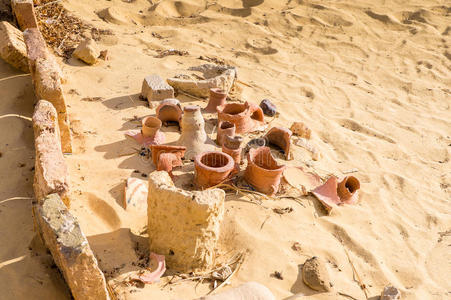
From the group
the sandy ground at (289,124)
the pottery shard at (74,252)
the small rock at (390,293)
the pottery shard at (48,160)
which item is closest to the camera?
the pottery shard at (74,252)

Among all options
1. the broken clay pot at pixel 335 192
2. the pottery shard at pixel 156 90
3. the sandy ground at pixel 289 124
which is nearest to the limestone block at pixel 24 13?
the sandy ground at pixel 289 124

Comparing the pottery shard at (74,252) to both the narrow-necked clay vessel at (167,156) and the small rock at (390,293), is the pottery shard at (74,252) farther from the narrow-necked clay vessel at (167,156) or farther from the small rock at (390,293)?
the small rock at (390,293)

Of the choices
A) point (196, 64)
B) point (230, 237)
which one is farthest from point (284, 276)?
point (196, 64)

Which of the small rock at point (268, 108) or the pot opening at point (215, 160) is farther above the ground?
the pot opening at point (215, 160)

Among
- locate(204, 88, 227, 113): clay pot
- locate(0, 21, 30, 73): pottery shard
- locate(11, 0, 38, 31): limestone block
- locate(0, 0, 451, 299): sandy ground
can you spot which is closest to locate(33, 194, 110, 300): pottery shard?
locate(0, 0, 451, 299): sandy ground

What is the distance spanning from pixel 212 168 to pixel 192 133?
0.78 m

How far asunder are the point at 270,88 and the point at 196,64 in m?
1.36

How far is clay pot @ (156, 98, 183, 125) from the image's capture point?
4.83 metres

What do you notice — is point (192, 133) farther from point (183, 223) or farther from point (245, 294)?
point (245, 294)

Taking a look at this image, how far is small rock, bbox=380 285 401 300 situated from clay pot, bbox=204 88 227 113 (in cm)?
312

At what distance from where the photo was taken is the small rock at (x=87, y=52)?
233 inches

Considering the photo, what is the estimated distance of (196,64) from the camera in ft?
21.8

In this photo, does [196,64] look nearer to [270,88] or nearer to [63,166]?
[270,88]

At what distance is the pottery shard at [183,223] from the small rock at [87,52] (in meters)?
3.68
